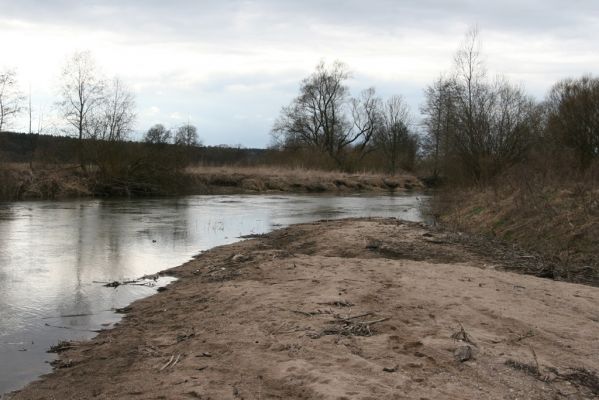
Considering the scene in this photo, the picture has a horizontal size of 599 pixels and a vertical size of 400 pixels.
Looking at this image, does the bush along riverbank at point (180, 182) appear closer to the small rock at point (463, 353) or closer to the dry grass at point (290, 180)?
the dry grass at point (290, 180)

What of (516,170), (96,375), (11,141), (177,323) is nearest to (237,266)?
(177,323)

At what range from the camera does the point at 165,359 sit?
17.9ft

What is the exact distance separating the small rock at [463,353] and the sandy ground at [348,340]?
0.02 meters

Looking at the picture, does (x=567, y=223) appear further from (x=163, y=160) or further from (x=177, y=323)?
(x=163, y=160)

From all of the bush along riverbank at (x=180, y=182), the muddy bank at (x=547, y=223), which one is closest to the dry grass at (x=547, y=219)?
the muddy bank at (x=547, y=223)

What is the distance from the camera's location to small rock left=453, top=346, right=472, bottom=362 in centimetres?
484

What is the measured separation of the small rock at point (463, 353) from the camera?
15.9 ft

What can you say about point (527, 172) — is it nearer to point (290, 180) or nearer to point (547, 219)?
point (547, 219)

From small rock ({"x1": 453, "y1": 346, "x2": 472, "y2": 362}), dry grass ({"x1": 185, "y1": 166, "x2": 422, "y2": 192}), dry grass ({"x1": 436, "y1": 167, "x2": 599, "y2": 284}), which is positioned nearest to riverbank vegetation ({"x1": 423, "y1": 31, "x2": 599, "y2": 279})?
dry grass ({"x1": 436, "y1": 167, "x2": 599, "y2": 284})

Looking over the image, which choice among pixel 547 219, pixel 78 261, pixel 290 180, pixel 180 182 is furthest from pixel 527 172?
pixel 290 180

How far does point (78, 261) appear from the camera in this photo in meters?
11.5

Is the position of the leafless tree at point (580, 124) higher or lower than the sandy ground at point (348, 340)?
higher

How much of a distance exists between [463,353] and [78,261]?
875 centimetres

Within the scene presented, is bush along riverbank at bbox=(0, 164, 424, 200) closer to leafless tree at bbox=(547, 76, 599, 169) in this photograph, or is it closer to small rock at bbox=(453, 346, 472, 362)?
leafless tree at bbox=(547, 76, 599, 169)
